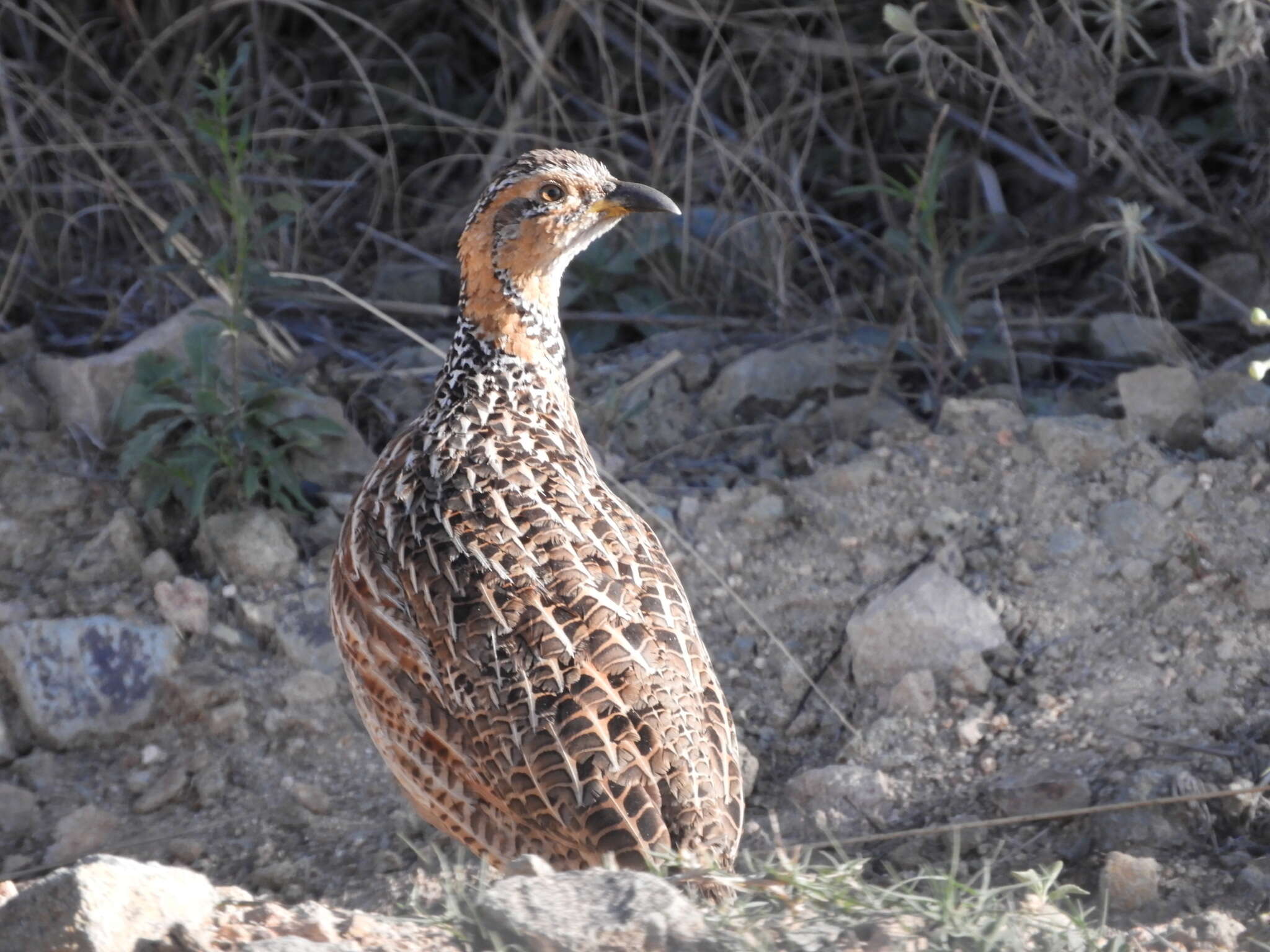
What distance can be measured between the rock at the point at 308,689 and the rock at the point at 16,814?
0.74 meters

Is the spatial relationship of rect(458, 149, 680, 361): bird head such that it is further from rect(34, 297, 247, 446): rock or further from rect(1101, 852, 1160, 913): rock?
rect(1101, 852, 1160, 913): rock

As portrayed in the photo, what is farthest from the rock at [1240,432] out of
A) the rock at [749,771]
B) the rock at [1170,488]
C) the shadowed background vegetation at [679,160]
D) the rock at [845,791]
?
the rock at [749,771]

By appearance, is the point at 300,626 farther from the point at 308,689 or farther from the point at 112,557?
the point at 112,557

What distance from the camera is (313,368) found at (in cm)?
555

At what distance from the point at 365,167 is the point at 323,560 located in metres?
2.27

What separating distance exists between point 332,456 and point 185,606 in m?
0.72

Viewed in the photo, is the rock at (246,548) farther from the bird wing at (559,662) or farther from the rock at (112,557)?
the bird wing at (559,662)

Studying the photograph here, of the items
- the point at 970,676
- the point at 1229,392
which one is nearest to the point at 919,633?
the point at 970,676

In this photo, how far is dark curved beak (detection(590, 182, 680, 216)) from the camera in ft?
13.6

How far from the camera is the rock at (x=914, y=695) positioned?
4480 millimetres

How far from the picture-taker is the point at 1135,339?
219 inches

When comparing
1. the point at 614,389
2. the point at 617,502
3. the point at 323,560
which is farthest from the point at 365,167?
the point at 617,502

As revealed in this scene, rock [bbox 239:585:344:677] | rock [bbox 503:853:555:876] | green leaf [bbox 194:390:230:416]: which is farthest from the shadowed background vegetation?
rock [bbox 503:853:555:876]

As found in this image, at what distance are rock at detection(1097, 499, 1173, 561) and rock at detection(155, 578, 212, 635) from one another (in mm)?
2680
